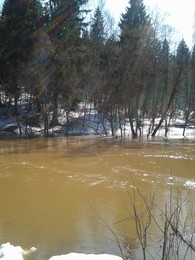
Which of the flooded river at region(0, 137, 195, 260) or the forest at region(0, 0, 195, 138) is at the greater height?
the forest at region(0, 0, 195, 138)

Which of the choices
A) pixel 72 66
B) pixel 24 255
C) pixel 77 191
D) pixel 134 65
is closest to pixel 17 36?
pixel 72 66

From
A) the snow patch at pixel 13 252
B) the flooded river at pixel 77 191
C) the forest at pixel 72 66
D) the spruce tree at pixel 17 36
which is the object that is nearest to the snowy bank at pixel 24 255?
the snow patch at pixel 13 252

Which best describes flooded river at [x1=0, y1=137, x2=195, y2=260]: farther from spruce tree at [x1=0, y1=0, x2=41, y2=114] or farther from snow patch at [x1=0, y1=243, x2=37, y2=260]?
spruce tree at [x1=0, y1=0, x2=41, y2=114]

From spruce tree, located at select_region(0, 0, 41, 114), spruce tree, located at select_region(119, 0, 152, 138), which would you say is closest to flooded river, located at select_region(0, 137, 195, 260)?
spruce tree, located at select_region(119, 0, 152, 138)

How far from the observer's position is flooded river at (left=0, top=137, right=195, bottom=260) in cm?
567

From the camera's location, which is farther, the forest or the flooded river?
the forest

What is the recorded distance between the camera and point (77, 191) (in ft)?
29.0

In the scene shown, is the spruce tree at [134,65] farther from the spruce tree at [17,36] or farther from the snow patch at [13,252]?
the snow patch at [13,252]

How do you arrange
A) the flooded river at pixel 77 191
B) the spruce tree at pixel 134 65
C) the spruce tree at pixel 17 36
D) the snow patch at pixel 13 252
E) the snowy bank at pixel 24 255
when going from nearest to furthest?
the snowy bank at pixel 24 255
the snow patch at pixel 13 252
the flooded river at pixel 77 191
the spruce tree at pixel 134 65
the spruce tree at pixel 17 36

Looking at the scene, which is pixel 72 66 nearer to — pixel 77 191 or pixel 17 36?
pixel 17 36

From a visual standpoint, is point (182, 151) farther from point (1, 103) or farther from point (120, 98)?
point (1, 103)

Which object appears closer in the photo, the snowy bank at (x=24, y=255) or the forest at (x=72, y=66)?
the snowy bank at (x=24, y=255)

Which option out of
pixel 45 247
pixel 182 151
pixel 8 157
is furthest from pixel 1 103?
pixel 45 247

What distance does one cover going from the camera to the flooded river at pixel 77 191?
567cm
